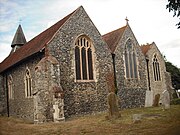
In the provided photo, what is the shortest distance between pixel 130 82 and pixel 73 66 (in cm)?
649

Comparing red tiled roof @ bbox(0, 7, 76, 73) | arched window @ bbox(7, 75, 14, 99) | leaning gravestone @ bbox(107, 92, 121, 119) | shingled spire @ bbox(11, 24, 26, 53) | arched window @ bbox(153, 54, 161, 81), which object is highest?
shingled spire @ bbox(11, 24, 26, 53)

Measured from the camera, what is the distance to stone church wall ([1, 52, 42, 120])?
19.5 meters

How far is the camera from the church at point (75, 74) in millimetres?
16672

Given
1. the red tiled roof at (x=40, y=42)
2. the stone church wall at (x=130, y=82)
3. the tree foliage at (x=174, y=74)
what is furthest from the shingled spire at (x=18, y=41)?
the tree foliage at (x=174, y=74)

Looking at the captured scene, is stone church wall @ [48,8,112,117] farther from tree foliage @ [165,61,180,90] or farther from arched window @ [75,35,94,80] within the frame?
tree foliage @ [165,61,180,90]

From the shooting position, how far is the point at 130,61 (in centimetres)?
2344

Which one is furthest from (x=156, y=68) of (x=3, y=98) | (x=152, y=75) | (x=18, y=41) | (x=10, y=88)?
(x=18, y=41)

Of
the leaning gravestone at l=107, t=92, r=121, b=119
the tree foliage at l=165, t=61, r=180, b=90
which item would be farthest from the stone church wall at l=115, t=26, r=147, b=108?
the tree foliage at l=165, t=61, r=180, b=90

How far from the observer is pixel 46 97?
16562 mm

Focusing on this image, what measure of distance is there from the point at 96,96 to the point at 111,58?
11.9ft

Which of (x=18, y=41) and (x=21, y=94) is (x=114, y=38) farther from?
(x=18, y=41)

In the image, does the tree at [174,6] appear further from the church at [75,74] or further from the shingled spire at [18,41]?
the shingled spire at [18,41]

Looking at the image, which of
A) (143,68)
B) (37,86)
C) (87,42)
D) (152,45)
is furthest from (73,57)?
(152,45)

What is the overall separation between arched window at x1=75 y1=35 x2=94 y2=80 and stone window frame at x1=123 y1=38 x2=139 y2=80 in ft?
14.0
